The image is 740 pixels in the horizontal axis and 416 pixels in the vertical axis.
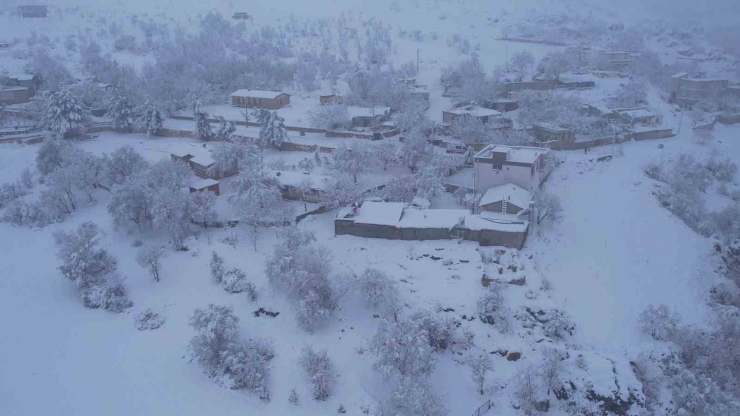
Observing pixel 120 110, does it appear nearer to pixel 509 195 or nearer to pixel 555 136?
pixel 509 195

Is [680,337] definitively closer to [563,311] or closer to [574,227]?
[563,311]

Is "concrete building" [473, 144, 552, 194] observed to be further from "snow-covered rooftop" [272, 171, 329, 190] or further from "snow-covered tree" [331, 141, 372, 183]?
"snow-covered rooftop" [272, 171, 329, 190]

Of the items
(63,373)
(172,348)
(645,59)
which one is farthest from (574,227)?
(645,59)

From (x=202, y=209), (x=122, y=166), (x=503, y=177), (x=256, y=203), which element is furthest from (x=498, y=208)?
(x=122, y=166)

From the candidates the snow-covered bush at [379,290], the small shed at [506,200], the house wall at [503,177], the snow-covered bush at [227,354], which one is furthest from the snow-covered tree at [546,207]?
the snow-covered bush at [227,354]

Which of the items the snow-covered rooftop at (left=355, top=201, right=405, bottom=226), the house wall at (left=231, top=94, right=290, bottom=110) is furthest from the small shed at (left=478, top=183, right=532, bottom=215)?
the house wall at (left=231, top=94, right=290, bottom=110)
